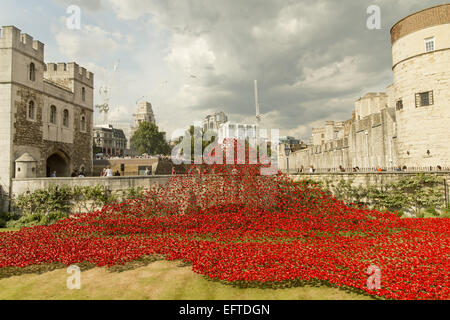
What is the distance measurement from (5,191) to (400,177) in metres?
23.7

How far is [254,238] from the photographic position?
10852 millimetres

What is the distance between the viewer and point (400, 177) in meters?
15.7

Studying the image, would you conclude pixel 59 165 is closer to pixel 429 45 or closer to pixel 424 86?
pixel 424 86

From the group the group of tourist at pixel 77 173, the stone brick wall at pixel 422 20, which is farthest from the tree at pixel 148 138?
the stone brick wall at pixel 422 20

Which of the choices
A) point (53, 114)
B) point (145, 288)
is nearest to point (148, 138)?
point (53, 114)

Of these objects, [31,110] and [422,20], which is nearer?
[31,110]

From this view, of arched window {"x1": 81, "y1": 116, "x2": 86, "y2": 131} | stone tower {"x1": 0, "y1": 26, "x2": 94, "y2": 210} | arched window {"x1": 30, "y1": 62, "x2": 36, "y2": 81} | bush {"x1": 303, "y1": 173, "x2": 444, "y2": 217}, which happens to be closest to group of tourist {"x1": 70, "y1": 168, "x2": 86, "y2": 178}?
stone tower {"x1": 0, "y1": 26, "x2": 94, "y2": 210}

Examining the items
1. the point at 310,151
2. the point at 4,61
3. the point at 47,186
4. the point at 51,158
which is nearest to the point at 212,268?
the point at 47,186

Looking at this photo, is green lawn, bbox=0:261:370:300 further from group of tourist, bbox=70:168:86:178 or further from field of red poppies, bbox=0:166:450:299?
group of tourist, bbox=70:168:86:178

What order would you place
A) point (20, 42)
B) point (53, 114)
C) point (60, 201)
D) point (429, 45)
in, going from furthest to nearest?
point (53, 114) → point (429, 45) → point (20, 42) → point (60, 201)

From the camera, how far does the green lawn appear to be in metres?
5.83

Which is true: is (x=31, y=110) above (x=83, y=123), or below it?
below

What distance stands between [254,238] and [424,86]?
61.6ft

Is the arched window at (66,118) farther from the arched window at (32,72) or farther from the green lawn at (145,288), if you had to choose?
the green lawn at (145,288)
